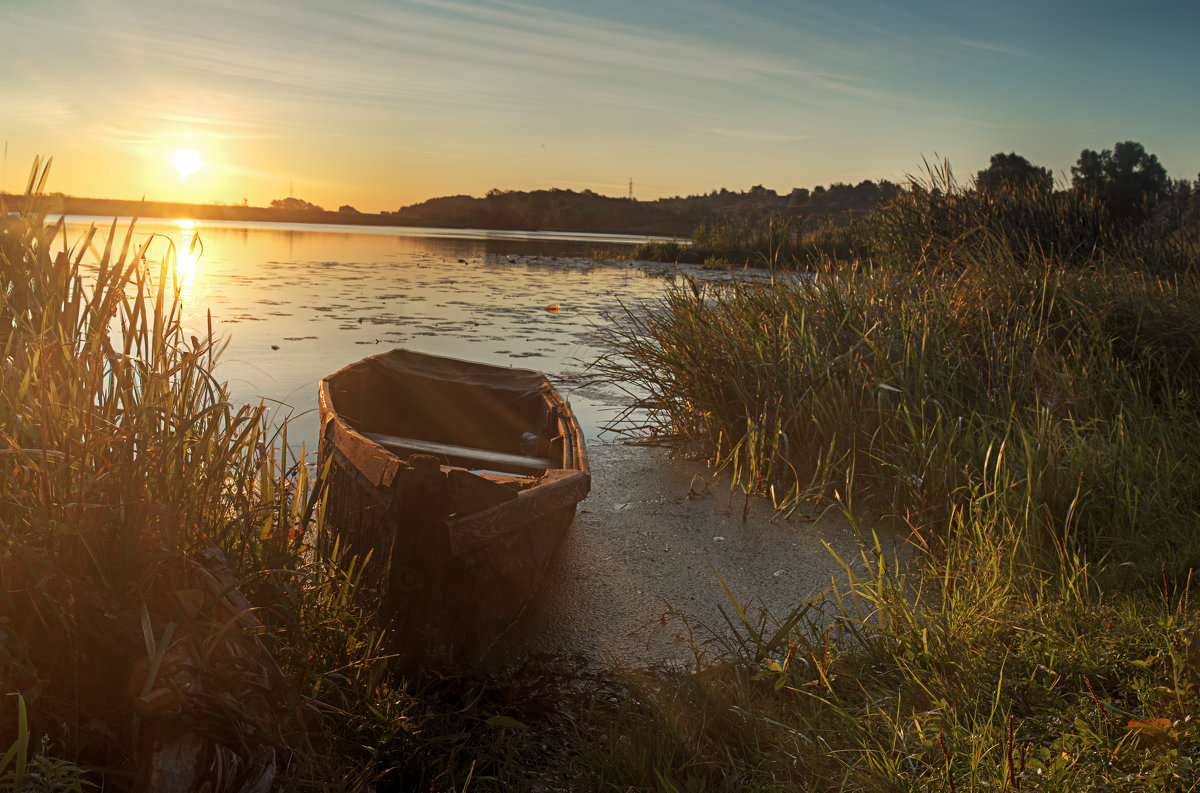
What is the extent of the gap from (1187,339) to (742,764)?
4765mm

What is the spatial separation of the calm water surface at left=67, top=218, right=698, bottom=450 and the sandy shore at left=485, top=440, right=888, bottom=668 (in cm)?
147

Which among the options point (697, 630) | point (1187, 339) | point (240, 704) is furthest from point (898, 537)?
point (240, 704)

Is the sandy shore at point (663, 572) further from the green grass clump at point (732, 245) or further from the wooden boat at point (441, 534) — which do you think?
the green grass clump at point (732, 245)

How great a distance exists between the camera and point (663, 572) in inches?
151

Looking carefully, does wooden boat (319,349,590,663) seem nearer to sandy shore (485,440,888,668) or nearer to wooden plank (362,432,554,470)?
sandy shore (485,440,888,668)

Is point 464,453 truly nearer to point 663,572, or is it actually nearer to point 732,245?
point 663,572

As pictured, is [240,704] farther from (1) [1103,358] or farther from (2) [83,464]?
(1) [1103,358]

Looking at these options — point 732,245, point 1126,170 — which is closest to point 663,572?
point 732,245

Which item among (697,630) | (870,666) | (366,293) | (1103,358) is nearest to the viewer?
(870,666)

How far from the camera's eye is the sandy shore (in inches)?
125

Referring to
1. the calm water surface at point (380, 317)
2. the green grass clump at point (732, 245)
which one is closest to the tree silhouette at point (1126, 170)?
the green grass clump at point (732, 245)

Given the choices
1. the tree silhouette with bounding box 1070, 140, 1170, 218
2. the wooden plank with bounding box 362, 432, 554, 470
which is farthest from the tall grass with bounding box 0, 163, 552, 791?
the tree silhouette with bounding box 1070, 140, 1170, 218

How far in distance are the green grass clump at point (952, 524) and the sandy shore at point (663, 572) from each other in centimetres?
19

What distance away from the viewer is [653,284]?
1727 cm
